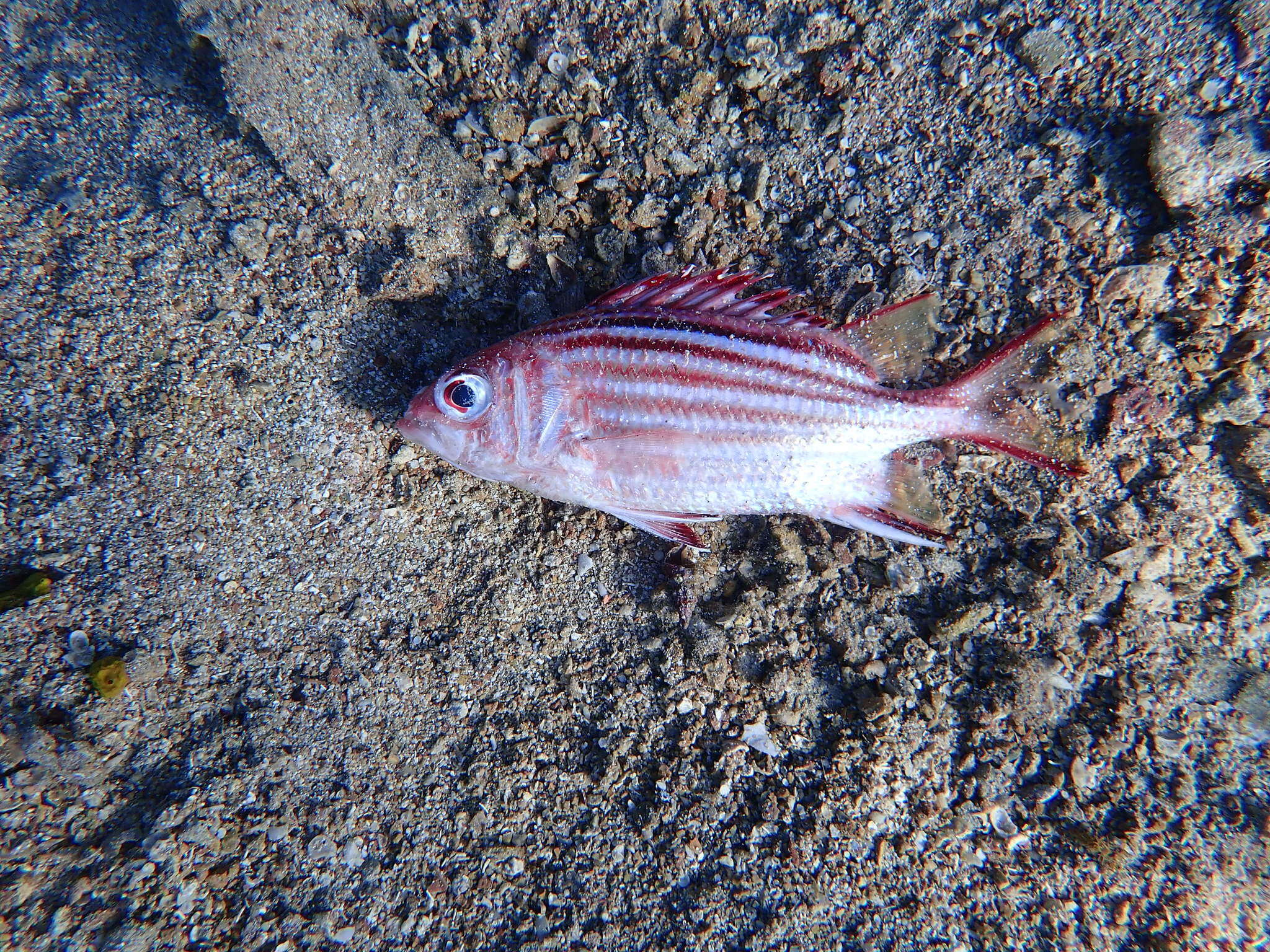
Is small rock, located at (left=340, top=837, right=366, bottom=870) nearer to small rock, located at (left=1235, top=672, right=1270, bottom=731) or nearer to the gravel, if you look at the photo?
the gravel

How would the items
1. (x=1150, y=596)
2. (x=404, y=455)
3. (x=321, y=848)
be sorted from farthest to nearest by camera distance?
1. (x=404, y=455)
2. (x=1150, y=596)
3. (x=321, y=848)

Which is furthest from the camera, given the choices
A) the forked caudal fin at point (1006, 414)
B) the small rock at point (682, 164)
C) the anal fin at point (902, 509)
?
the small rock at point (682, 164)

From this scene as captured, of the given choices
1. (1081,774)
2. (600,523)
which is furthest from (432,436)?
(1081,774)

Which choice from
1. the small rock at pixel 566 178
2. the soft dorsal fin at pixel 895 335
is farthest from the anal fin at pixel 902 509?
the small rock at pixel 566 178

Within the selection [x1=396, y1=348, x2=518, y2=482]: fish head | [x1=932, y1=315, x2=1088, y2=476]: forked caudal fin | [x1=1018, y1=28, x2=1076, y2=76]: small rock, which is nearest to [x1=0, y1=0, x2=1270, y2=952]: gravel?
[x1=1018, y1=28, x2=1076, y2=76]: small rock

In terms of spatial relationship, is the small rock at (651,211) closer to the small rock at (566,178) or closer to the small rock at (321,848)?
the small rock at (566,178)

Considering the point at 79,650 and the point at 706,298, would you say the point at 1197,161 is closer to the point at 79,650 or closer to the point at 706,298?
the point at 706,298
